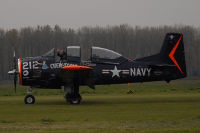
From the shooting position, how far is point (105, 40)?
8275cm

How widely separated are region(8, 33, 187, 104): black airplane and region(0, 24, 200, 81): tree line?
4877 centimetres

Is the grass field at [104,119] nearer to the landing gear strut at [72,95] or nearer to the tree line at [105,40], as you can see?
the landing gear strut at [72,95]

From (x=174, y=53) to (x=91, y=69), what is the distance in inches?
180

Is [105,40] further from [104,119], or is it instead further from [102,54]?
[104,119]

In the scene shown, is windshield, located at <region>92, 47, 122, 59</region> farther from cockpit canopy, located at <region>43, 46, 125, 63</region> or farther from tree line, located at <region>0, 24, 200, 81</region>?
tree line, located at <region>0, 24, 200, 81</region>

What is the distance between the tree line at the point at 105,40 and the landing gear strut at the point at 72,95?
49545 mm

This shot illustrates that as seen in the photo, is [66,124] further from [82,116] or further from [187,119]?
[187,119]

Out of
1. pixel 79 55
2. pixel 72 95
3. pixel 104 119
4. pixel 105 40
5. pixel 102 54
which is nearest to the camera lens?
pixel 104 119

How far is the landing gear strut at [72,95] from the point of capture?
62.4 feet

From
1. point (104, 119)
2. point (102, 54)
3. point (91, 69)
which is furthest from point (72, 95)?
point (104, 119)

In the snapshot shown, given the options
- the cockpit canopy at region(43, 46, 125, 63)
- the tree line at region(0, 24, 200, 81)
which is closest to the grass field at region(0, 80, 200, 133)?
the cockpit canopy at region(43, 46, 125, 63)

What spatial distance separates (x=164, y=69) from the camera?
20.5m

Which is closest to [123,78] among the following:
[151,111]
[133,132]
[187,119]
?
[151,111]

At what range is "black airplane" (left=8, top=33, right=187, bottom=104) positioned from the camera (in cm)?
1917
